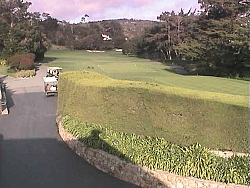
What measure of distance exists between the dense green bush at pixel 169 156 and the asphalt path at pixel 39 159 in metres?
0.74

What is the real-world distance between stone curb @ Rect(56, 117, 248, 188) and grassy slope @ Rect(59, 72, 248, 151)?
0.94 meters

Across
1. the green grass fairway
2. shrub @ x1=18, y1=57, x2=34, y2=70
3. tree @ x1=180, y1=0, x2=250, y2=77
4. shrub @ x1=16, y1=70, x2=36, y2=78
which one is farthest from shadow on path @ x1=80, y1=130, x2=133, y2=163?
shrub @ x1=18, y1=57, x2=34, y2=70

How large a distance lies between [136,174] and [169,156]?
3.18 ft

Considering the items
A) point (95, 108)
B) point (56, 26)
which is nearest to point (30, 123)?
point (95, 108)

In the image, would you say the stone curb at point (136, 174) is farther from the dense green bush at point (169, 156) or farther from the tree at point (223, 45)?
the tree at point (223, 45)

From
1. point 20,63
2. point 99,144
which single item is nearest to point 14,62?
point 20,63

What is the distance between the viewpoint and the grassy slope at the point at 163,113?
7174 mm

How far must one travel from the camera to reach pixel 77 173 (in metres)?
8.52

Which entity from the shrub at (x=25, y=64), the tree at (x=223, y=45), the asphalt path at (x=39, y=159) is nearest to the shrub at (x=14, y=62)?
the shrub at (x=25, y=64)

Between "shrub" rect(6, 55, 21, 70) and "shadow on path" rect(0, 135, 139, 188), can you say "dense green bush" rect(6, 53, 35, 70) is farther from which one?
"shadow on path" rect(0, 135, 139, 188)

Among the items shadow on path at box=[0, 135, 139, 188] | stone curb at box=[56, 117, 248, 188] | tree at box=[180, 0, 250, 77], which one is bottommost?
shadow on path at box=[0, 135, 139, 188]

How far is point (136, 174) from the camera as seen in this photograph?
777 centimetres

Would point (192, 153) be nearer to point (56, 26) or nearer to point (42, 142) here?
point (42, 142)

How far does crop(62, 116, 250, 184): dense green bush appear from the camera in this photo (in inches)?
268
